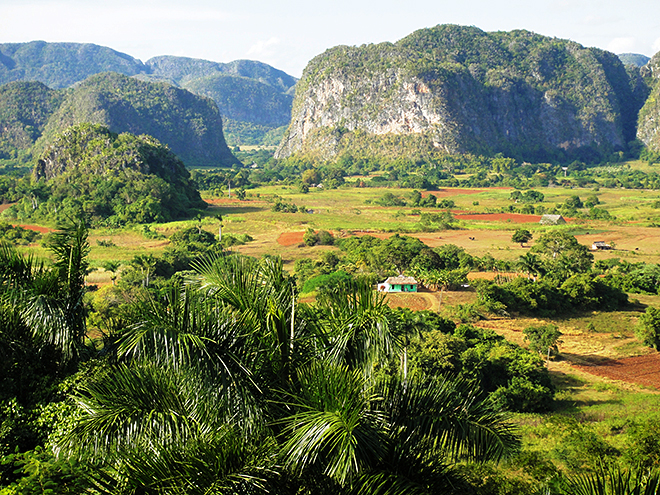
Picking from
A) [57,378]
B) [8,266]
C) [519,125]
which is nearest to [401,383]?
[57,378]

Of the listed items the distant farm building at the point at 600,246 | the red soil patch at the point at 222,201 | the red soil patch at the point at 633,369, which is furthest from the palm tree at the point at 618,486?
the red soil patch at the point at 222,201

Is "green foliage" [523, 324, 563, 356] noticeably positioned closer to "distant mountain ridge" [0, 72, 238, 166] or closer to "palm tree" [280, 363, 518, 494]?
"palm tree" [280, 363, 518, 494]

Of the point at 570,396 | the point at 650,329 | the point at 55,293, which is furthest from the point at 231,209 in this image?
the point at 55,293

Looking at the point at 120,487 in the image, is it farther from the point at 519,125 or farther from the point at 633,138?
the point at 633,138

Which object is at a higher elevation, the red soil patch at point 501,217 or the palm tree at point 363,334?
the palm tree at point 363,334

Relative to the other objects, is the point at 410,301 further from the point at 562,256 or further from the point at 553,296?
the point at 562,256

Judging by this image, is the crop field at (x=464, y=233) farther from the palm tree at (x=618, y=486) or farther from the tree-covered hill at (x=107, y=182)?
the palm tree at (x=618, y=486)

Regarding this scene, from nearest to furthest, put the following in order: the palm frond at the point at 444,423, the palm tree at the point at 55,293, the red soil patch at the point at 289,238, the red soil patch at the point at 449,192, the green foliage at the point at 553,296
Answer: the palm frond at the point at 444,423
the palm tree at the point at 55,293
the green foliage at the point at 553,296
the red soil patch at the point at 289,238
the red soil patch at the point at 449,192
